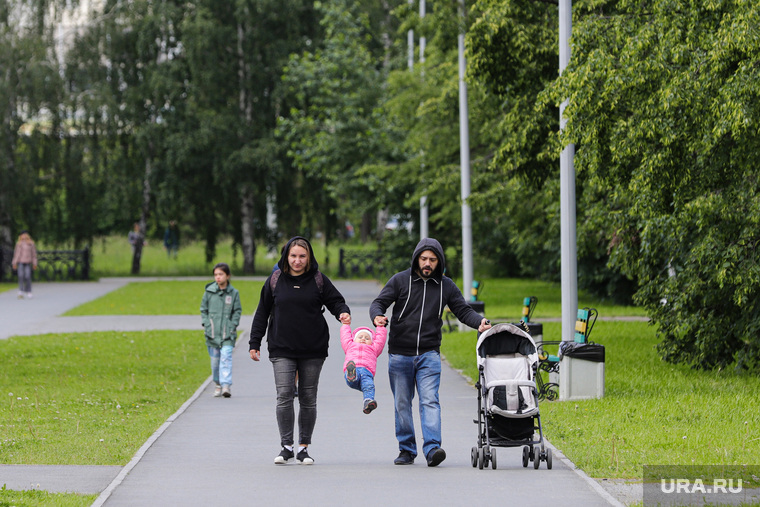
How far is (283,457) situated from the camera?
897 cm

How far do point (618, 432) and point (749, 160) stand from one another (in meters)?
3.91

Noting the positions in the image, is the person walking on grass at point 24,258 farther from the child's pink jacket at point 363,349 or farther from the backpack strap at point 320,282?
the child's pink jacket at point 363,349

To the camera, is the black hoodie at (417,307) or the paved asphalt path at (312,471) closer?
the paved asphalt path at (312,471)

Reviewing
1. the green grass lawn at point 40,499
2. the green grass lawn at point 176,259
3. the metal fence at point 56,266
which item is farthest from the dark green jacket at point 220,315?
the green grass lawn at point 176,259

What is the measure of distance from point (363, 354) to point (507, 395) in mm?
1127

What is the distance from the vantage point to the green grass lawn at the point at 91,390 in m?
9.80

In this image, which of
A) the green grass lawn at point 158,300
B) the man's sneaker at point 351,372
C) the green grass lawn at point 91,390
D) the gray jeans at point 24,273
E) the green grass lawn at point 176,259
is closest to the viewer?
the man's sneaker at point 351,372

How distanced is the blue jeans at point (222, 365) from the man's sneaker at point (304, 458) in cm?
443

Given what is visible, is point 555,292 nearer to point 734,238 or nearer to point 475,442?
point 734,238

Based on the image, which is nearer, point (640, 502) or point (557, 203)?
point (640, 502)

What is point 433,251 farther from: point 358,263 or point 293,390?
point 358,263

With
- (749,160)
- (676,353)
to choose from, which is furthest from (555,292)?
(749,160)

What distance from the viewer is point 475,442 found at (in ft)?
32.8

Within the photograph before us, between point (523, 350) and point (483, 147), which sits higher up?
point (483, 147)
